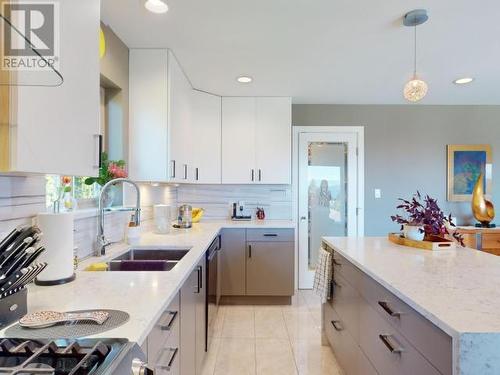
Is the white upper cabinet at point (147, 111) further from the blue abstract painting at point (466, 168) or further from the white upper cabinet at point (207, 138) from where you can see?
the blue abstract painting at point (466, 168)

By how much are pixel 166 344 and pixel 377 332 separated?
3.25 feet

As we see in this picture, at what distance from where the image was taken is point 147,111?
2.52m

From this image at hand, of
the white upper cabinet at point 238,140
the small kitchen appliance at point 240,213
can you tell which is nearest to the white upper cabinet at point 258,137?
the white upper cabinet at point 238,140

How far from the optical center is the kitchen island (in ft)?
2.98

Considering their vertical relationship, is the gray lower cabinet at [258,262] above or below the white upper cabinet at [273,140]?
below

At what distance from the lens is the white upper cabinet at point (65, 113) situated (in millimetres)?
839

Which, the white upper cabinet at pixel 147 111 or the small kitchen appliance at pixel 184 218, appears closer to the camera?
the white upper cabinet at pixel 147 111

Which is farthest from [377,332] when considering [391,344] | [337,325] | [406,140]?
[406,140]

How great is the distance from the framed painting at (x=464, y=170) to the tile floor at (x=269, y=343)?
2501mm

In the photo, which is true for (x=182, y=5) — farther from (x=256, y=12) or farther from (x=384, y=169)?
(x=384, y=169)

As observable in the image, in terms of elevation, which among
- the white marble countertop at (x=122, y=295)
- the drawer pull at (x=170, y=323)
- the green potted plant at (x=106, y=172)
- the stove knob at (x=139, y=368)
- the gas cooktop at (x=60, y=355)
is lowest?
the drawer pull at (x=170, y=323)

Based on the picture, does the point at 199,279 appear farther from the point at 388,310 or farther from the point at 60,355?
the point at 60,355

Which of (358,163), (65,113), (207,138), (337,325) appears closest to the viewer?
(65,113)

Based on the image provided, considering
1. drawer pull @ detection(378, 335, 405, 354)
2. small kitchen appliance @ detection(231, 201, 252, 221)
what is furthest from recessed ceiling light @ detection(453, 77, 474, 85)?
drawer pull @ detection(378, 335, 405, 354)
